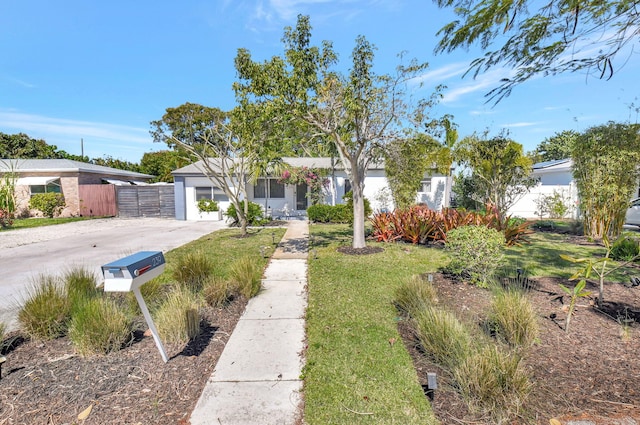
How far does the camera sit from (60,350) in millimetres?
3182

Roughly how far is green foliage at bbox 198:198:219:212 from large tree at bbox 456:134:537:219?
13075mm

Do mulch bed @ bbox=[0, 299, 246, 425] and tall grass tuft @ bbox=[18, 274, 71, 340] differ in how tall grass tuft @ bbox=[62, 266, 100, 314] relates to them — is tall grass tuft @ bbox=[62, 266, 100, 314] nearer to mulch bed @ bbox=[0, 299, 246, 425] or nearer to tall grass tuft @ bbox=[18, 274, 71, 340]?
tall grass tuft @ bbox=[18, 274, 71, 340]

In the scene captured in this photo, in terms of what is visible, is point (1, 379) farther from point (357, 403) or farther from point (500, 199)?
point (500, 199)

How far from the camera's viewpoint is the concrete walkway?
230 cm

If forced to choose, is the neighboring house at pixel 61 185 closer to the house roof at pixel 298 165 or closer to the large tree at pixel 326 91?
the house roof at pixel 298 165

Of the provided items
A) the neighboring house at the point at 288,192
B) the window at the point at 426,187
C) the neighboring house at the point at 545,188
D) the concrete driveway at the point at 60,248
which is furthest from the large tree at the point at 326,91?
the neighboring house at the point at 545,188

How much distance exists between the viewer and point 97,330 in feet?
10.1

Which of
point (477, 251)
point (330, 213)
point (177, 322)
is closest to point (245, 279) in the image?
point (177, 322)

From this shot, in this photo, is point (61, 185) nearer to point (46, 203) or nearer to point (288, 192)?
point (46, 203)

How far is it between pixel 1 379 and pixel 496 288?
5.45m

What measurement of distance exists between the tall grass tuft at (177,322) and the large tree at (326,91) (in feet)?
13.2

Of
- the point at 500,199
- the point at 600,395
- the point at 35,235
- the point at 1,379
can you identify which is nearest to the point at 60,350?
the point at 1,379

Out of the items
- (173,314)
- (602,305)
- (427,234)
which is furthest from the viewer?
(427,234)

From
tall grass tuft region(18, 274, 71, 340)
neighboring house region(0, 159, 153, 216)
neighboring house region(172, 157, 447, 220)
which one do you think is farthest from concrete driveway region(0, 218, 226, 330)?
neighboring house region(0, 159, 153, 216)
